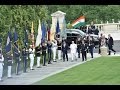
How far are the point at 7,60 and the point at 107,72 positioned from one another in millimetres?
3251

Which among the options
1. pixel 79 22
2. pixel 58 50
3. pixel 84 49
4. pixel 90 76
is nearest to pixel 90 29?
pixel 84 49

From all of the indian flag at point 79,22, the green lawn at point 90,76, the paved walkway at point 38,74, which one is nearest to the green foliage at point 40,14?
the indian flag at point 79,22

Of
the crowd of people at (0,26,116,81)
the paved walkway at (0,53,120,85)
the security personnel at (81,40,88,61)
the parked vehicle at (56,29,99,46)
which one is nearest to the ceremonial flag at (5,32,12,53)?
the crowd of people at (0,26,116,81)

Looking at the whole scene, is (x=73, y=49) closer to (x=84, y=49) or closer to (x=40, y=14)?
(x=84, y=49)

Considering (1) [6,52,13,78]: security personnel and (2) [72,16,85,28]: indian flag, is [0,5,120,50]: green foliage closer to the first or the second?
(2) [72,16,85,28]: indian flag

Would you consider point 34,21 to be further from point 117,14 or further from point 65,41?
point 117,14

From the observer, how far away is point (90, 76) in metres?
15.3

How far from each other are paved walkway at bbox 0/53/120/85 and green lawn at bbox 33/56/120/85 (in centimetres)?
31

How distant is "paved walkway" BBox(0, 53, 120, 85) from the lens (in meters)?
14.9

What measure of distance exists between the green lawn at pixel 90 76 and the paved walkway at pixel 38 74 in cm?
31

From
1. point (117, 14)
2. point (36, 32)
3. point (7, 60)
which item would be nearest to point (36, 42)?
point (36, 32)

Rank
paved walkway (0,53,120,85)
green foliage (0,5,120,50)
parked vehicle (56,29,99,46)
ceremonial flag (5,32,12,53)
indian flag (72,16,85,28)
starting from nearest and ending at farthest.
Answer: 1. paved walkway (0,53,120,85)
2. green foliage (0,5,120,50)
3. ceremonial flag (5,32,12,53)
4. indian flag (72,16,85,28)
5. parked vehicle (56,29,99,46)

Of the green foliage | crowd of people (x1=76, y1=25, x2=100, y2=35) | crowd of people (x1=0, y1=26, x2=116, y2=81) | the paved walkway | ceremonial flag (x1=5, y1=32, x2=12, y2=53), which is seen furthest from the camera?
crowd of people (x1=76, y1=25, x2=100, y2=35)

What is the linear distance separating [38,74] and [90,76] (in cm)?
179
